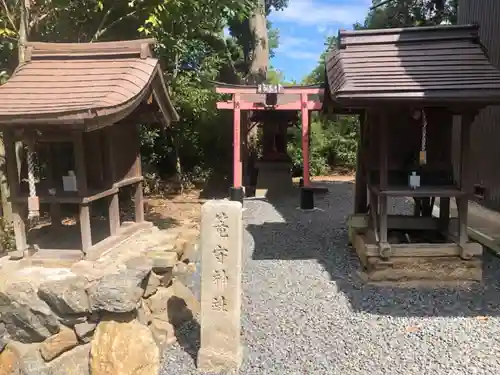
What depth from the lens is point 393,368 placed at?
3527mm

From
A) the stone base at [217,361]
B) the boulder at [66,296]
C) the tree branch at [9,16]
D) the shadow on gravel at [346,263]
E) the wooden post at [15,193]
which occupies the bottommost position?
the stone base at [217,361]

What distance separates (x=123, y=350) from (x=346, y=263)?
3.26m

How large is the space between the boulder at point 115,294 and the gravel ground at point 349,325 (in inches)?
24.4

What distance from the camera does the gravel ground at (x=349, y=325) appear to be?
142 inches

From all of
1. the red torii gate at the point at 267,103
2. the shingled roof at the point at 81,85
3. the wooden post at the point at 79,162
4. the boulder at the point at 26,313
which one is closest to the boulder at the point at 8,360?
the boulder at the point at 26,313

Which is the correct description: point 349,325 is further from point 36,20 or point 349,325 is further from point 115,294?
point 36,20

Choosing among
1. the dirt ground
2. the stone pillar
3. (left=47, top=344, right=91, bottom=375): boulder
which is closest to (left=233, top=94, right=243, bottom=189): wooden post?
the dirt ground

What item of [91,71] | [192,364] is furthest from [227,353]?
[91,71]

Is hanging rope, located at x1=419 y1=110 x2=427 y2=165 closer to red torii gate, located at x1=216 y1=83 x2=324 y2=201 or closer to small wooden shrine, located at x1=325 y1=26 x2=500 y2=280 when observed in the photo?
small wooden shrine, located at x1=325 y1=26 x2=500 y2=280

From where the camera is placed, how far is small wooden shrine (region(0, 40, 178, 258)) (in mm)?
4305

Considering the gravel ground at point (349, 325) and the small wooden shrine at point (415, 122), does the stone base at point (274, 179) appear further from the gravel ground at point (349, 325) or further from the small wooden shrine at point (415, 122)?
the small wooden shrine at point (415, 122)

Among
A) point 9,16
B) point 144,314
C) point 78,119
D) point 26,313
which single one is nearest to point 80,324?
point 26,313

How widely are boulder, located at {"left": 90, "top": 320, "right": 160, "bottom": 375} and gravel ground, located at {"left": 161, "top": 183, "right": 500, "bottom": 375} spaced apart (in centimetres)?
19

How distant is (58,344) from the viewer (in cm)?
400
